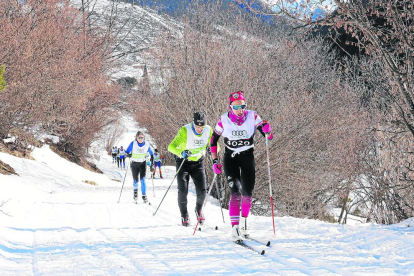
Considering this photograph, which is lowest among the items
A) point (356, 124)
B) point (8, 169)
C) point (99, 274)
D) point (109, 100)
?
point (99, 274)

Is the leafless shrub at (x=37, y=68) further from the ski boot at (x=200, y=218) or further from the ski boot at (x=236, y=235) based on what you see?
the ski boot at (x=236, y=235)

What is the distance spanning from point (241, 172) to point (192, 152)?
5.36 feet

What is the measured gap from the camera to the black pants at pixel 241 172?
5660 mm

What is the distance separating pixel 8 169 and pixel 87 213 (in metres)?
8.59

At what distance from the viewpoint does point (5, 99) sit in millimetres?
12602

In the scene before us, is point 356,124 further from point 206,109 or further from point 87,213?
point 87,213

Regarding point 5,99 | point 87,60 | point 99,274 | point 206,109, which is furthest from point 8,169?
point 99,274

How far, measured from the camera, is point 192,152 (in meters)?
7.16

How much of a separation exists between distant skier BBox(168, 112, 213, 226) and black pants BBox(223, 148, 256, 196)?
1.33 m

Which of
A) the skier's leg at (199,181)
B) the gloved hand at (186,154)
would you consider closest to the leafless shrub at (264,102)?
the skier's leg at (199,181)

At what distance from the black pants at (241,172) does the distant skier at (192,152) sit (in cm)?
133

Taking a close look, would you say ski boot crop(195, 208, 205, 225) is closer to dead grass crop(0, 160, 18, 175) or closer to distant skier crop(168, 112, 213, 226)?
distant skier crop(168, 112, 213, 226)

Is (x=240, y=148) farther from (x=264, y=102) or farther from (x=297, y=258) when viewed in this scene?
(x=264, y=102)

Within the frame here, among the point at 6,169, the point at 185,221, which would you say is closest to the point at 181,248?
the point at 185,221
